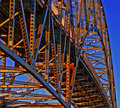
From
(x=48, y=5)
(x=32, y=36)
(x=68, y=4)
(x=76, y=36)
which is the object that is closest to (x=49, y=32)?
(x=48, y=5)

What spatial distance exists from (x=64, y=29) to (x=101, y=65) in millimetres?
25793

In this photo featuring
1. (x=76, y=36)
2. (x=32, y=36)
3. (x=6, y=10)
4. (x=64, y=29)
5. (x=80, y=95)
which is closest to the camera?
(x=32, y=36)

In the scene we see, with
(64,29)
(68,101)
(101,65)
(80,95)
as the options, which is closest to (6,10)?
(64,29)

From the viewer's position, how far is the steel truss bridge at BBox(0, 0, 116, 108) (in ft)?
54.7

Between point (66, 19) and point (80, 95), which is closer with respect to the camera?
point (66, 19)

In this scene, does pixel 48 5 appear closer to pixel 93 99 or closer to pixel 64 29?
pixel 64 29

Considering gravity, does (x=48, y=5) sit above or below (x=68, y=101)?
above

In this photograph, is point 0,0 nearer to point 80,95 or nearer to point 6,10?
point 6,10

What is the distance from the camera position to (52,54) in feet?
68.9

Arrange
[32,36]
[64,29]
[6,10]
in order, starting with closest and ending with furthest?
[32,36] < [6,10] < [64,29]

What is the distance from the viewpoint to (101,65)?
4956cm

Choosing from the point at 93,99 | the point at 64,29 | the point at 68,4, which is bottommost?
the point at 93,99

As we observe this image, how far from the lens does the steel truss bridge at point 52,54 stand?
16.7 metres

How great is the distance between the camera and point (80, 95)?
44.7 metres
